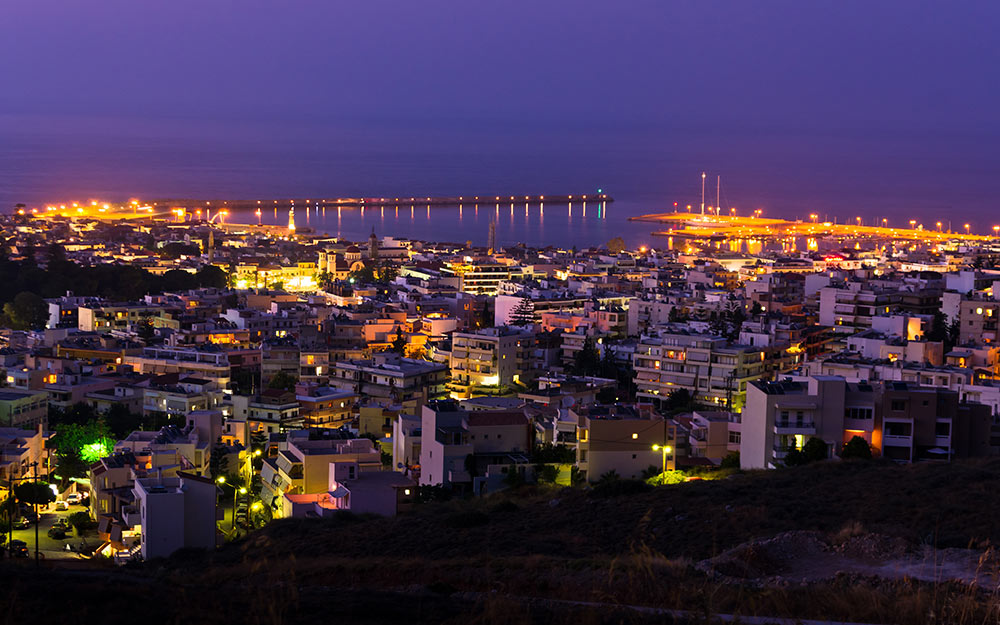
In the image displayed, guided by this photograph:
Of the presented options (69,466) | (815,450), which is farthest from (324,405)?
(815,450)

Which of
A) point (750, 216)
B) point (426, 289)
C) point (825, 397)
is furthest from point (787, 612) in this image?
point (750, 216)

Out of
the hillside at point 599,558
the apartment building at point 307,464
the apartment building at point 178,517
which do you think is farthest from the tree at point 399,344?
the apartment building at point 178,517

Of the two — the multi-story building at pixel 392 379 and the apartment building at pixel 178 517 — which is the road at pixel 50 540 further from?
the multi-story building at pixel 392 379

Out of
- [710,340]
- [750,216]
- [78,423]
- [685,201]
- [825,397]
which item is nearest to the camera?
[825,397]

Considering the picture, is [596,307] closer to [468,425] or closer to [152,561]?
[468,425]

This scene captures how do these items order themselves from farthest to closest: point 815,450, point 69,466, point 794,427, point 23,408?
1. point 23,408
2. point 69,466
3. point 794,427
4. point 815,450

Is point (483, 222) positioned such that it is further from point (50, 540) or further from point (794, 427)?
point (50, 540)

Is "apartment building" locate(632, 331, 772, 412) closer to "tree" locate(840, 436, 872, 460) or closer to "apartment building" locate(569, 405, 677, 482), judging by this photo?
"apartment building" locate(569, 405, 677, 482)
